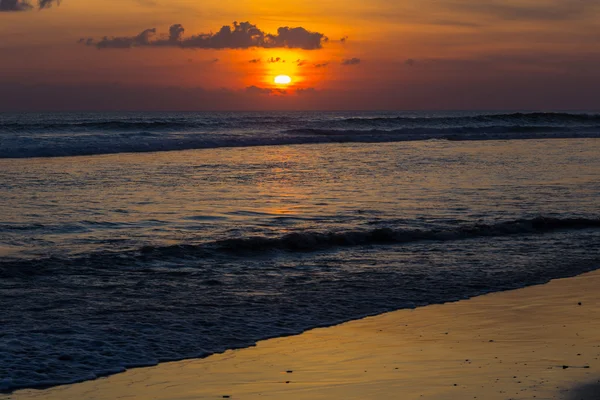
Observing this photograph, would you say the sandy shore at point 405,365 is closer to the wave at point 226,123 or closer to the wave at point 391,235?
the wave at point 391,235

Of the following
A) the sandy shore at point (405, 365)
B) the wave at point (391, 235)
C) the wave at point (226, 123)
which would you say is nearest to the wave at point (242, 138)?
the wave at point (226, 123)

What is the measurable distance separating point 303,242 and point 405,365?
5427 mm

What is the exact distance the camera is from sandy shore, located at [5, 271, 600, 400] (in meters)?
5.05

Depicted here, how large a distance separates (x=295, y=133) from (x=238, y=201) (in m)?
34.0

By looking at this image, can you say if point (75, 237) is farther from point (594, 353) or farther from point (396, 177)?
point (396, 177)

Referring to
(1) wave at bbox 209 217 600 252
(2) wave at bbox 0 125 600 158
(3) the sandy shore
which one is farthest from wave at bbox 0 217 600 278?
(2) wave at bbox 0 125 600 158

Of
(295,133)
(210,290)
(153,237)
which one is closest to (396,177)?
(153,237)

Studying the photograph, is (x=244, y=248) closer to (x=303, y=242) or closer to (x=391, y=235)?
(x=303, y=242)

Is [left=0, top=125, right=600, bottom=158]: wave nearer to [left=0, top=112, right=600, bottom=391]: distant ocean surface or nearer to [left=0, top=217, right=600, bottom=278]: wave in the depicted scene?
[left=0, top=112, right=600, bottom=391]: distant ocean surface

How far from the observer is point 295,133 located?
48.9m

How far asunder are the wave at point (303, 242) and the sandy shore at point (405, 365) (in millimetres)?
3669

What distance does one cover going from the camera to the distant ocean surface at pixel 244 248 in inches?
261

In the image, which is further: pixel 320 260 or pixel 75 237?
pixel 75 237

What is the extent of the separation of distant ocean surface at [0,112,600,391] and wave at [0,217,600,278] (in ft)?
0.11
